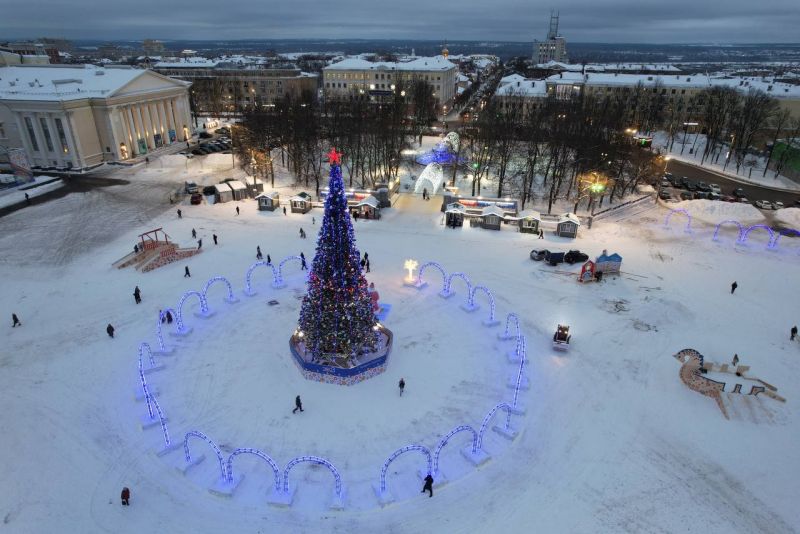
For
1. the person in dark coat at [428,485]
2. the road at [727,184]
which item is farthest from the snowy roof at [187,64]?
the person in dark coat at [428,485]

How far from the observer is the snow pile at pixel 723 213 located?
4219 cm

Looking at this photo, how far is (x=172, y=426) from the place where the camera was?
18.8 m

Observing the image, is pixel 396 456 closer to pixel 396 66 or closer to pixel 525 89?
pixel 525 89

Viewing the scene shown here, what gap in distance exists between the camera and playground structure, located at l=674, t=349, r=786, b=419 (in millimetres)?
21125

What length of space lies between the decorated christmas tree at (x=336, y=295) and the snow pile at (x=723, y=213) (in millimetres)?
35787

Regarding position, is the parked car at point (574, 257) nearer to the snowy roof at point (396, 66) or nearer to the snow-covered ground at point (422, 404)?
the snow-covered ground at point (422, 404)

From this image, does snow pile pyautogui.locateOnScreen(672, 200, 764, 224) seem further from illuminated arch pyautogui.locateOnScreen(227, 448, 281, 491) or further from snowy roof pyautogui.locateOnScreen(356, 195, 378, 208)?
illuminated arch pyautogui.locateOnScreen(227, 448, 281, 491)

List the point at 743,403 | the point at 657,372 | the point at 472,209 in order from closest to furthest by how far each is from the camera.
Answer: the point at 743,403 < the point at 657,372 < the point at 472,209

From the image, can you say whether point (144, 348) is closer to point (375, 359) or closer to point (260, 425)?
point (260, 425)

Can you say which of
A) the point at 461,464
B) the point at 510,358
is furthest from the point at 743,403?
the point at 461,464

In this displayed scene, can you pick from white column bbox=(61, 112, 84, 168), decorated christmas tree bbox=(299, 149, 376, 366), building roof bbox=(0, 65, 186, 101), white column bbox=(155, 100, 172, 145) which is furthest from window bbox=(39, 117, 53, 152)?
decorated christmas tree bbox=(299, 149, 376, 366)

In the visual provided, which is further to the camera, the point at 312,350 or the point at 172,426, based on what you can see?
the point at 312,350

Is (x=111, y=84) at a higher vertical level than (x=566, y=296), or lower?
higher

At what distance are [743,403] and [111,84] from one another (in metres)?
74.3
